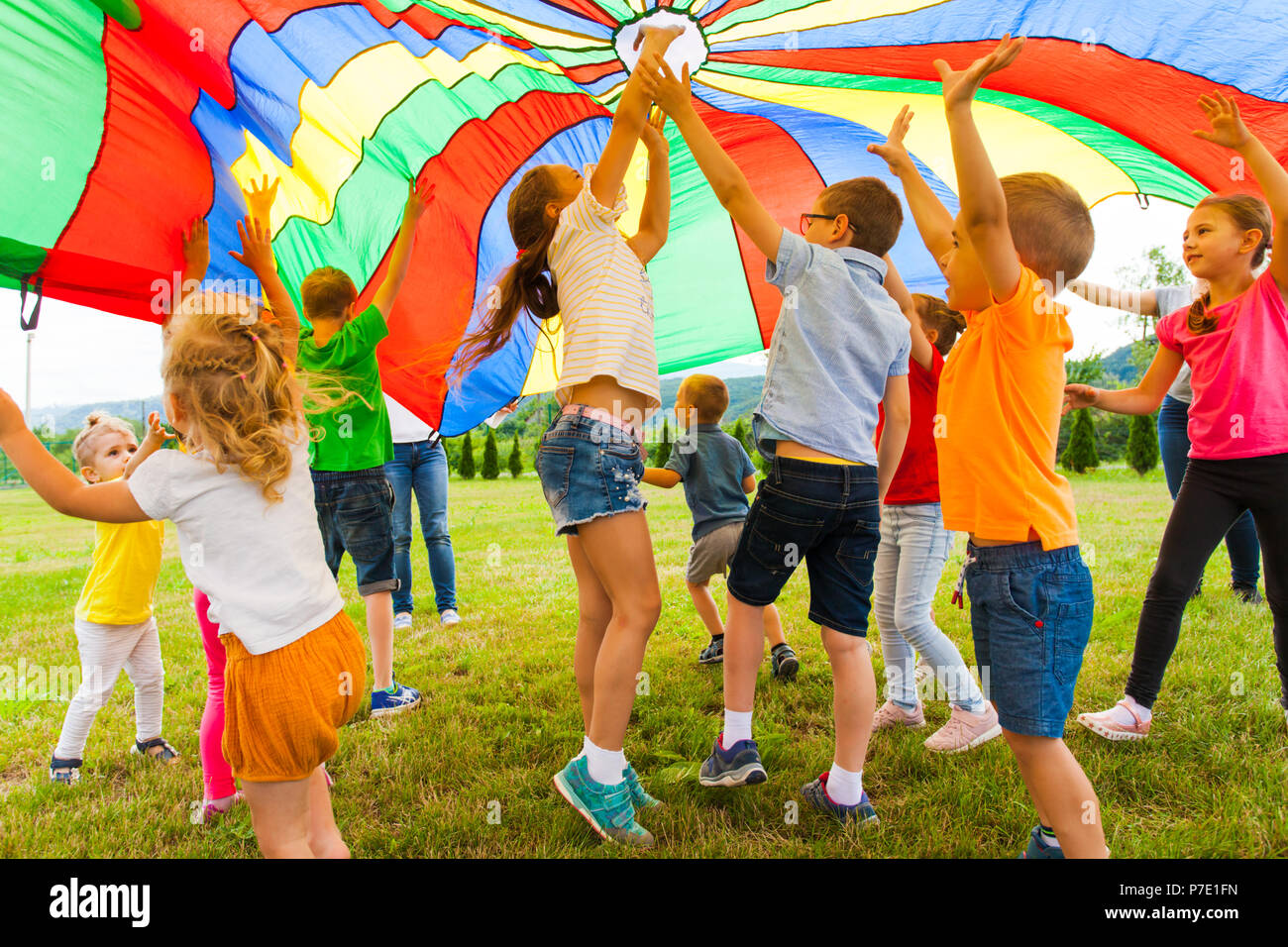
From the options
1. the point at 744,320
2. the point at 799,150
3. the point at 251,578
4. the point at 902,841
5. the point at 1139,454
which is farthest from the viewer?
the point at 1139,454

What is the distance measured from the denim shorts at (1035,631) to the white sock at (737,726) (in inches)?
33.0

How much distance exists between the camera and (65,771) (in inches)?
106

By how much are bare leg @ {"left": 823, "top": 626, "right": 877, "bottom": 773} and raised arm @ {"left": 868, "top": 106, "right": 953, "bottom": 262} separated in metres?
1.17

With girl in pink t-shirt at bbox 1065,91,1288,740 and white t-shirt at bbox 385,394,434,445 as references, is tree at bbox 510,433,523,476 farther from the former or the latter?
girl in pink t-shirt at bbox 1065,91,1288,740

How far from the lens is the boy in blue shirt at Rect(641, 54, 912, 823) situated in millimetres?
2199

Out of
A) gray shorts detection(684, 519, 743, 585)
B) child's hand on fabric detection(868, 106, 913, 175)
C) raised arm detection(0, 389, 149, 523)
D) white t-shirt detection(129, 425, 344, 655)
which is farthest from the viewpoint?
gray shorts detection(684, 519, 743, 585)

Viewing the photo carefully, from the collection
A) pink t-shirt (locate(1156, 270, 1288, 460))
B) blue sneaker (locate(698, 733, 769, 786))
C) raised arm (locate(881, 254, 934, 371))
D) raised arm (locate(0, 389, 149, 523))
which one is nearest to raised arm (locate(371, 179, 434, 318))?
raised arm (locate(0, 389, 149, 523))

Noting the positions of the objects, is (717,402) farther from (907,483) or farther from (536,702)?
(536,702)

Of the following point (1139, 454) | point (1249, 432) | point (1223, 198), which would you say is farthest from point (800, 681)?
point (1139, 454)

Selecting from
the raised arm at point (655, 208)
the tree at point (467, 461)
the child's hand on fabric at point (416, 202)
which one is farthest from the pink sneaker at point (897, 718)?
the tree at point (467, 461)

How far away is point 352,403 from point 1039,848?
292cm

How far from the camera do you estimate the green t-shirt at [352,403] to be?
3045 mm
